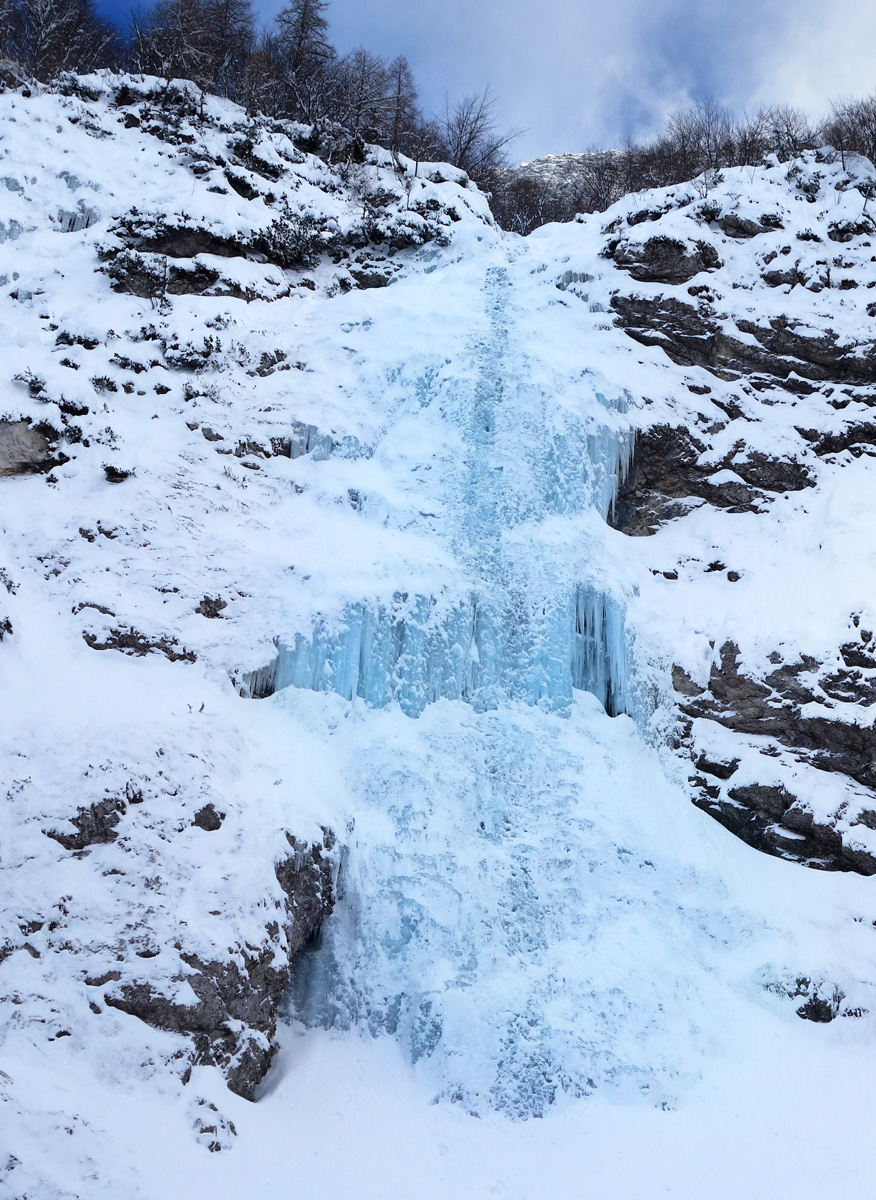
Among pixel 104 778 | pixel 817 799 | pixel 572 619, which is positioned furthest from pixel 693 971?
pixel 104 778

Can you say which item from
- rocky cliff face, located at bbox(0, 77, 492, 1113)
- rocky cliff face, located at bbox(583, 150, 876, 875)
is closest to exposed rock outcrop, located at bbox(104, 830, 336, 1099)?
rocky cliff face, located at bbox(0, 77, 492, 1113)

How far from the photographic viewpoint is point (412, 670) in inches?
376

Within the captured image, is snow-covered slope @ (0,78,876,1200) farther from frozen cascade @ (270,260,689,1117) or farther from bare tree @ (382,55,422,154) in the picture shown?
bare tree @ (382,55,422,154)

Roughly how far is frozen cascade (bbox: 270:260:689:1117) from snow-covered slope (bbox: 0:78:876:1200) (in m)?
0.04

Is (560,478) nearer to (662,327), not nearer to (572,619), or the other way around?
(572,619)

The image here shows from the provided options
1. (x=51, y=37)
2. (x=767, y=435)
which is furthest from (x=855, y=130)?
(x=51, y=37)

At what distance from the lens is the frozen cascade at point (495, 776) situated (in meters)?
7.45

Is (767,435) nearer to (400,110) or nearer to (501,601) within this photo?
(501,601)

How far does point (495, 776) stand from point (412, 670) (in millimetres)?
1527

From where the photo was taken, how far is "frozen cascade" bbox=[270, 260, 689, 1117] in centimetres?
745

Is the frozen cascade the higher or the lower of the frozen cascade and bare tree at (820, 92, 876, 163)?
the lower

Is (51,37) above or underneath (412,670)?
above

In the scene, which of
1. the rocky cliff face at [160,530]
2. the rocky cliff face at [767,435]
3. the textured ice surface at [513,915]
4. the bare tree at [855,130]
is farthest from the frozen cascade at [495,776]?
the bare tree at [855,130]

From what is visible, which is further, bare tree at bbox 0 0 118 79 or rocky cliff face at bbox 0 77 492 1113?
bare tree at bbox 0 0 118 79
